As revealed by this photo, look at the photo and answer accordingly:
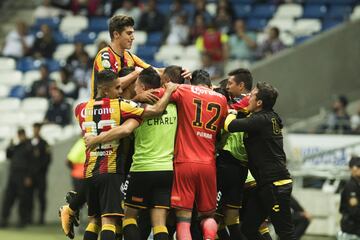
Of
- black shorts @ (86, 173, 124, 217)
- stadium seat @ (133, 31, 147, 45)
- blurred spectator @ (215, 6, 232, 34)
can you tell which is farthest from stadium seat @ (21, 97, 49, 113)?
black shorts @ (86, 173, 124, 217)

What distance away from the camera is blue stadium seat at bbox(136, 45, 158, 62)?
21.7 metres

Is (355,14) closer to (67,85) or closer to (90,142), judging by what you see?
(67,85)

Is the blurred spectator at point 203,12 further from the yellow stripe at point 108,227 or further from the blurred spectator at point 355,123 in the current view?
the yellow stripe at point 108,227

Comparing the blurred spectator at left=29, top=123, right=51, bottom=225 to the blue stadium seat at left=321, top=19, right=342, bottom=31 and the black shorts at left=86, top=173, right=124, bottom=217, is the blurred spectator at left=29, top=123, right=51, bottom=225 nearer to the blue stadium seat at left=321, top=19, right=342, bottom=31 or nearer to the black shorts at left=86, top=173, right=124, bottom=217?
the blue stadium seat at left=321, top=19, right=342, bottom=31

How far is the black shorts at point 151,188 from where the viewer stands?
1130cm

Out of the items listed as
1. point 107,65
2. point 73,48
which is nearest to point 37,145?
point 73,48

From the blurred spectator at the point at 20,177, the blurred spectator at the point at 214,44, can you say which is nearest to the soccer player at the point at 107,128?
the blurred spectator at the point at 20,177

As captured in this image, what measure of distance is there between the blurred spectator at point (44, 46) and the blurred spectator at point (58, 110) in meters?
2.36

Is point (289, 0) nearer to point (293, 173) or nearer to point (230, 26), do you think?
point (230, 26)

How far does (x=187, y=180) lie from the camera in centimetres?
1139

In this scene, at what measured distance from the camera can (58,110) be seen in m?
20.3

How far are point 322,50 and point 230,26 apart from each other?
5.92ft

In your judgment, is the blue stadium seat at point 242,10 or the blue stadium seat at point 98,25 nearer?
the blue stadium seat at point 242,10

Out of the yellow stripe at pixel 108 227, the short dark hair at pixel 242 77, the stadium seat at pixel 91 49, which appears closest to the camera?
the yellow stripe at pixel 108 227
